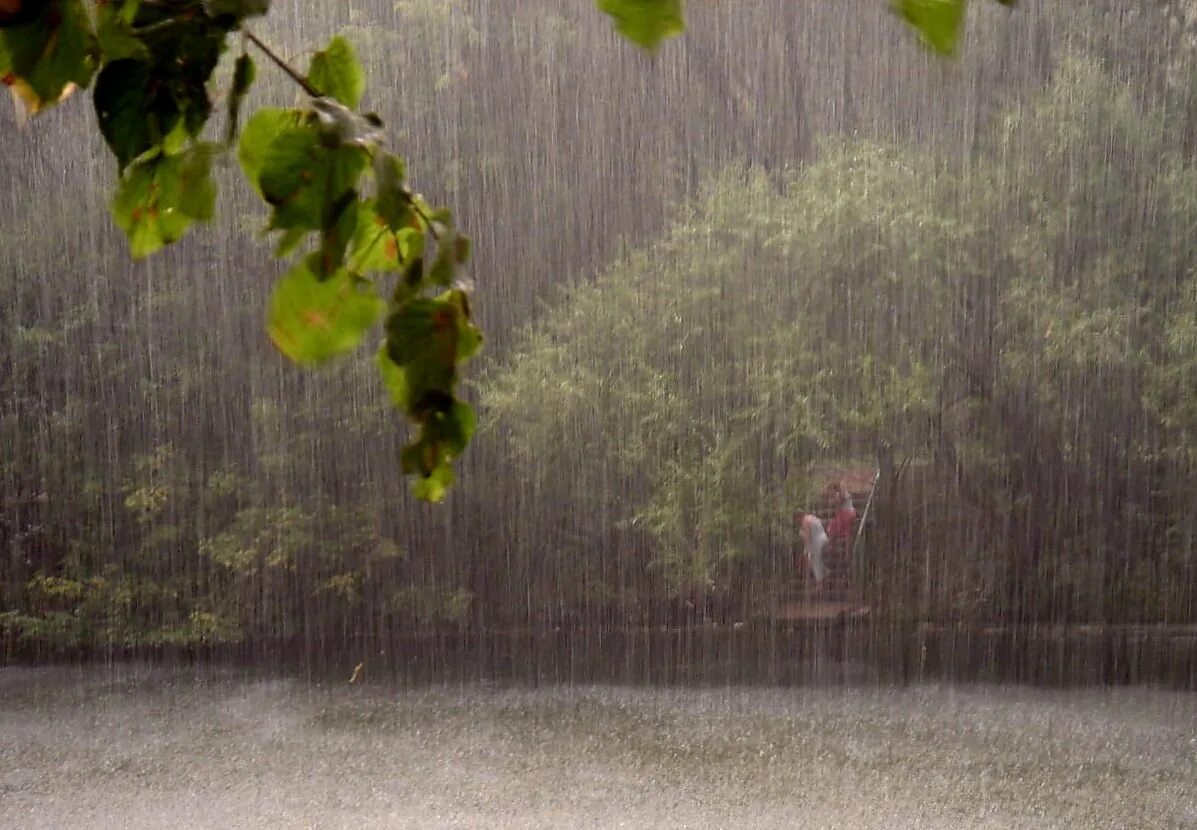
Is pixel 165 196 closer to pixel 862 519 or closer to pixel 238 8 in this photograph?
pixel 238 8

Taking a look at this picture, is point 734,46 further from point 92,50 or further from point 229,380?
point 92,50

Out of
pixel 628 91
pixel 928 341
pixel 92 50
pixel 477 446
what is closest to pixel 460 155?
pixel 628 91

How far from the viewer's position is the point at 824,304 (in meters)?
3.68

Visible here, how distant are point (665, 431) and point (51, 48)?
3393mm

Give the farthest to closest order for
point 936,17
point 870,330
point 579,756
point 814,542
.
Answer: point 814,542 < point 870,330 < point 579,756 < point 936,17

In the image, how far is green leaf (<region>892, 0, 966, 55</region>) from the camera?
10.6 inches

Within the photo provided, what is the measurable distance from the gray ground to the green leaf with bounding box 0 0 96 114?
2.60 metres

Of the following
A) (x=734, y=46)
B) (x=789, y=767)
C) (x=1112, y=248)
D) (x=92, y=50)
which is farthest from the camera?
(x=734, y=46)

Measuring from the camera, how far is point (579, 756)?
3.12 meters

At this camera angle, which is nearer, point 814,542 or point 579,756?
point 579,756

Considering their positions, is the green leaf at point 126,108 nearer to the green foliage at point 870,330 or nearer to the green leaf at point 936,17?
the green leaf at point 936,17

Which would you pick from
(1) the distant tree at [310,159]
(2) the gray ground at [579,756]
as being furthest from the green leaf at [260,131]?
(2) the gray ground at [579,756]

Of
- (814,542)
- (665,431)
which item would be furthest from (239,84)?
(814,542)

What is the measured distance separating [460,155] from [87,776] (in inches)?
80.1
